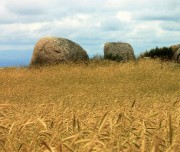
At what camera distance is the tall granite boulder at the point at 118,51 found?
91.0ft

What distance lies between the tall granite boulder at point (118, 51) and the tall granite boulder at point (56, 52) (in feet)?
5.89

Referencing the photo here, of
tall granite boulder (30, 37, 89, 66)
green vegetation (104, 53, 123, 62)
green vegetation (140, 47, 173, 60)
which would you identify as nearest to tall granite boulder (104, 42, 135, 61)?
green vegetation (104, 53, 123, 62)

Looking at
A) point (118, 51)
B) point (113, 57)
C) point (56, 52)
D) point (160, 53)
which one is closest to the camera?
point (56, 52)

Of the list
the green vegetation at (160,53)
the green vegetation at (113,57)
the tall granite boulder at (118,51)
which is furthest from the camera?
the green vegetation at (160,53)

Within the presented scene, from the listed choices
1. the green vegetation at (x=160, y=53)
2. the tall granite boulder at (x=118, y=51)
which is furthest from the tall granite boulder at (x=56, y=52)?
the green vegetation at (x=160, y=53)

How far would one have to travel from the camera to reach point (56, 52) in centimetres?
2625

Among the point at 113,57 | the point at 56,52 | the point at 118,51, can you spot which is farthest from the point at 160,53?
the point at 56,52

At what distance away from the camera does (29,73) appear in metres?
22.8

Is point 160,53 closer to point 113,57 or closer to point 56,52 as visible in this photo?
point 113,57

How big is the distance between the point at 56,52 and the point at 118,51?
4516 millimetres

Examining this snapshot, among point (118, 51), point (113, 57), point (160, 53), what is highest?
point (118, 51)

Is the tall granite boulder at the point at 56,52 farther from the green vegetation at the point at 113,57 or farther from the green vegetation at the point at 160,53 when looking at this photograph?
the green vegetation at the point at 160,53

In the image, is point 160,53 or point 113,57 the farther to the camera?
point 160,53

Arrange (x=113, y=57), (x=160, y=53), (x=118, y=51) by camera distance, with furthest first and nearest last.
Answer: (x=160, y=53), (x=118, y=51), (x=113, y=57)
